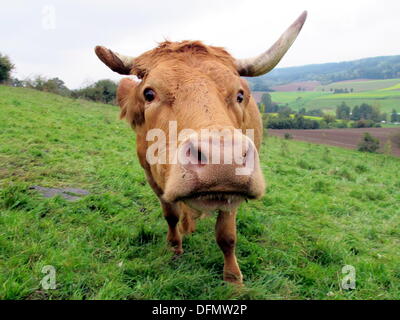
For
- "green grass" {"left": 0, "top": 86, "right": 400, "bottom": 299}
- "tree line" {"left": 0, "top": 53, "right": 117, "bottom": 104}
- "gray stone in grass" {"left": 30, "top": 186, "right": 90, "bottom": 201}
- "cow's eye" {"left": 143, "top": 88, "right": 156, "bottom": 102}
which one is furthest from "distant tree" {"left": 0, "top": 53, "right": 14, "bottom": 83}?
"cow's eye" {"left": 143, "top": 88, "right": 156, "bottom": 102}

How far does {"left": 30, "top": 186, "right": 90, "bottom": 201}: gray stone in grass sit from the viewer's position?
5.27 meters

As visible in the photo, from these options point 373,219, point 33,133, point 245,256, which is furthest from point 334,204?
point 33,133

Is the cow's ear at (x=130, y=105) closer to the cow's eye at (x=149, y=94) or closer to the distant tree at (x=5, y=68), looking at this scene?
the cow's eye at (x=149, y=94)

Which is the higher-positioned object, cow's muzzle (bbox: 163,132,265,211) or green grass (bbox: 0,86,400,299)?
cow's muzzle (bbox: 163,132,265,211)

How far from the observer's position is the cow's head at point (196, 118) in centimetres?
201

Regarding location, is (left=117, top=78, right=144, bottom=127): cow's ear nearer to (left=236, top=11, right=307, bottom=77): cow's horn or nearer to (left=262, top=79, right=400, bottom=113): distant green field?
(left=236, top=11, right=307, bottom=77): cow's horn

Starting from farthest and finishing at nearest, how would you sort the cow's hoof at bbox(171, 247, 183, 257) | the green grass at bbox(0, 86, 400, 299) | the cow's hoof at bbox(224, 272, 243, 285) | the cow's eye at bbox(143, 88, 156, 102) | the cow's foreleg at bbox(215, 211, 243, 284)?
the cow's hoof at bbox(171, 247, 183, 257), the cow's foreleg at bbox(215, 211, 243, 284), the cow's hoof at bbox(224, 272, 243, 285), the green grass at bbox(0, 86, 400, 299), the cow's eye at bbox(143, 88, 156, 102)

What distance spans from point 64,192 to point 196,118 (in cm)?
405

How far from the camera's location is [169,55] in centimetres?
313

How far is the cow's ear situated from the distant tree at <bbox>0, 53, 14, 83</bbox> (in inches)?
1458

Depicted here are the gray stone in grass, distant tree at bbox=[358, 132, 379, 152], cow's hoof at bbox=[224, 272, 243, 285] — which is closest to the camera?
cow's hoof at bbox=[224, 272, 243, 285]

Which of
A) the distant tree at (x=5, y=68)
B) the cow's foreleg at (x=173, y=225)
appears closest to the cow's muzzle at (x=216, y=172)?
the cow's foreleg at (x=173, y=225)
